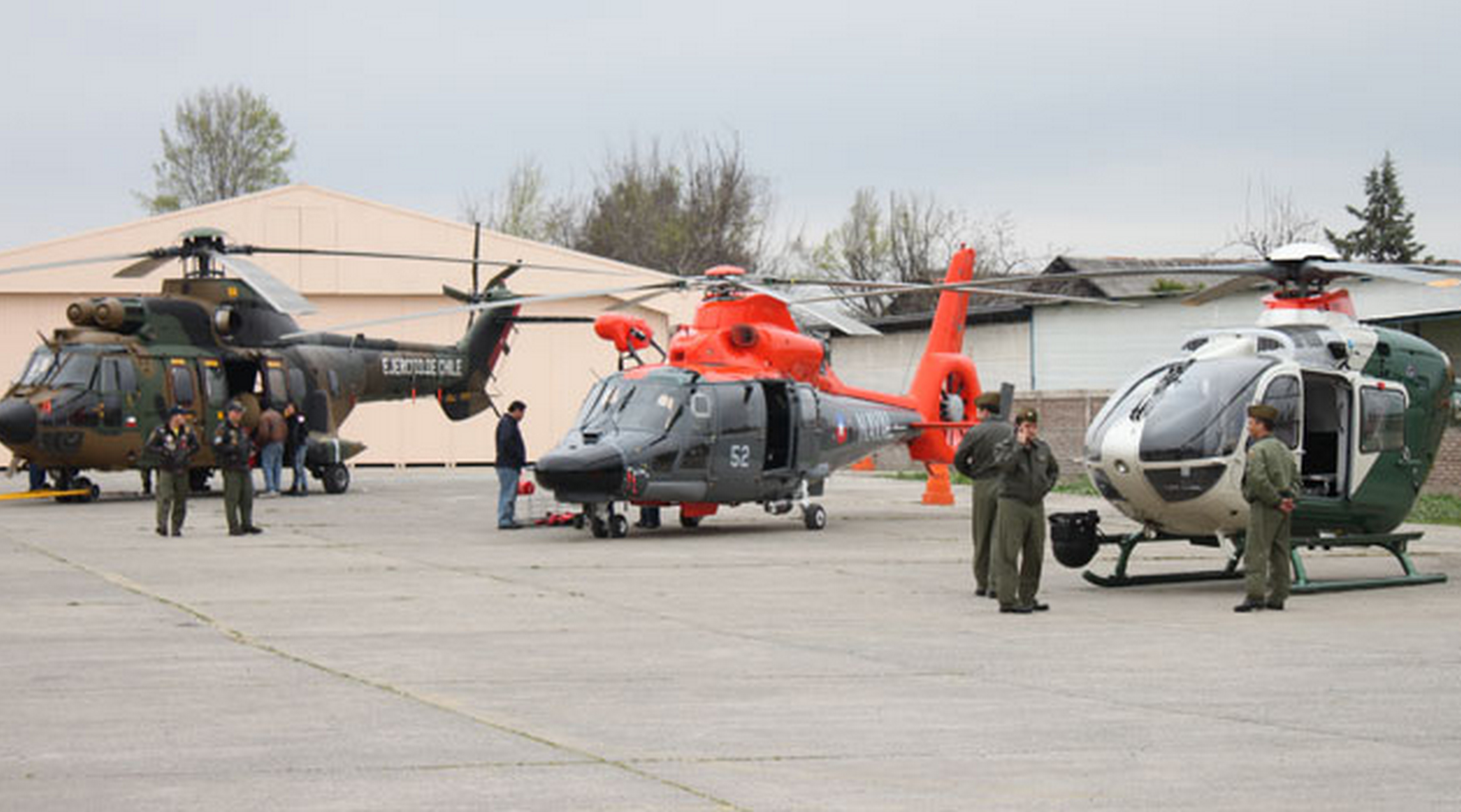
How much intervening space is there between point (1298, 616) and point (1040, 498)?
2.01m

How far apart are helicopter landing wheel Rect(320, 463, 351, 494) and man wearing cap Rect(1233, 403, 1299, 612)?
20.4 m

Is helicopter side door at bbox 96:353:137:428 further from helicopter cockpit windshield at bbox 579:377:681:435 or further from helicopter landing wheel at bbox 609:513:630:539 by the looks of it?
helicopter landing wheel at bbox 609:513:630:539

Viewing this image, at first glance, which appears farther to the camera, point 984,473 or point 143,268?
point 143,268

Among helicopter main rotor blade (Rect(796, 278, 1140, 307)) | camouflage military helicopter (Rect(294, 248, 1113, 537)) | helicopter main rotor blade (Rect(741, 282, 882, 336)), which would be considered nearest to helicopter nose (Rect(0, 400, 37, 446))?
camouflage military helicopter (Rect(294, 248, 1113, 537))

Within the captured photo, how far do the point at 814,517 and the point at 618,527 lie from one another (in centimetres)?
292

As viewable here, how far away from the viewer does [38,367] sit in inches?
1055

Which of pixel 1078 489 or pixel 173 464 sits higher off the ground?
pixel 173 464

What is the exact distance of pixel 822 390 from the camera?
2333cm

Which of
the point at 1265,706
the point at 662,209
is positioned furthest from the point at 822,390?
the point at 662,209

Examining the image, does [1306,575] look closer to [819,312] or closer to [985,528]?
[985,528]

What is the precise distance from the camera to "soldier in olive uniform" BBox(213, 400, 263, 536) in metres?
20.4

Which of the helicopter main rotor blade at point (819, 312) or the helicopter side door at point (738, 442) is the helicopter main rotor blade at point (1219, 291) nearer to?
the helicopter main rotor blade at point (819, 312)

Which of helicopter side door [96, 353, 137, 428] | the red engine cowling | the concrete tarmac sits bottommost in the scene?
the concrete tarmac

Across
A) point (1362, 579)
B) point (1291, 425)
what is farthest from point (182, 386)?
point (1291, 425)
